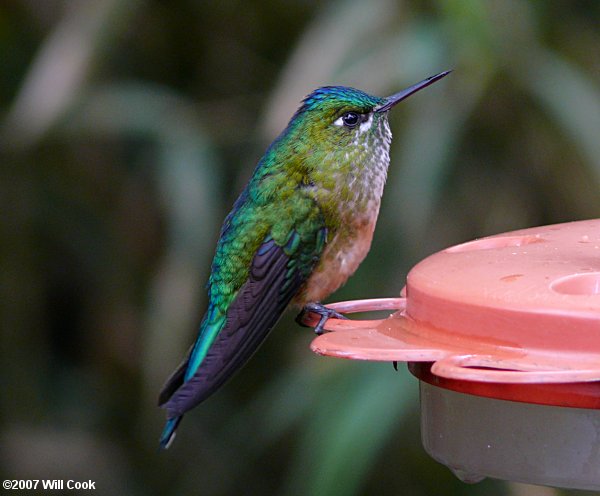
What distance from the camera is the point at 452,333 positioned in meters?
1.38

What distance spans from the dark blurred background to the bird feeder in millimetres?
1144

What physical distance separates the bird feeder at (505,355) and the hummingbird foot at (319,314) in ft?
0.92

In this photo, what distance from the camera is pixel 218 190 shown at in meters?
3.16

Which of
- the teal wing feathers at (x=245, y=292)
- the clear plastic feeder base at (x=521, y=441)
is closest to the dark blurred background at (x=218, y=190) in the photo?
the teal wing feathers at (x=245, y=292)

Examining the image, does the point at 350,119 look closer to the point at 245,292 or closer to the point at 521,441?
the point at 245,292

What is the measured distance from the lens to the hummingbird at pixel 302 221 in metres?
2.15

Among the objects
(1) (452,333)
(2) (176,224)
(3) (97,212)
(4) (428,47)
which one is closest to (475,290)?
(1) (452,333)

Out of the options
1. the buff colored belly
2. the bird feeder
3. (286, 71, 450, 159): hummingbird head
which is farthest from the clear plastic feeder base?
(286, 71, 450, 159): hummingbird head

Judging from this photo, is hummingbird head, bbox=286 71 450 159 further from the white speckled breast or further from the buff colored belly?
the buff colored belly

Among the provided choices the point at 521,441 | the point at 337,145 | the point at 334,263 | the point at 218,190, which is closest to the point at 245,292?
the point at 334,263

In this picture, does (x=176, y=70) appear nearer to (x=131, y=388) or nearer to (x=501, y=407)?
(x=131, y=388)

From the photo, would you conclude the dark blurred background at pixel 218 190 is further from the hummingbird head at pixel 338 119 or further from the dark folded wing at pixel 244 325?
the dark folded wing at pixel 244 325

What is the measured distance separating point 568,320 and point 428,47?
5.40 feet

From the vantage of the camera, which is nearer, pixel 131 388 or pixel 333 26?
pixel 333 26
